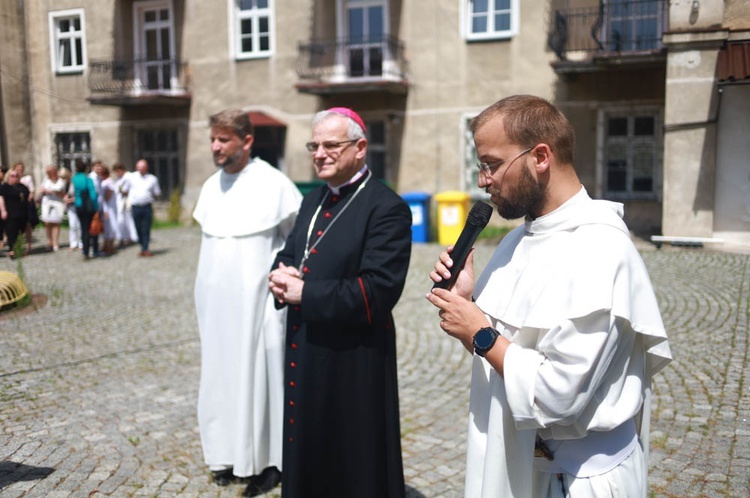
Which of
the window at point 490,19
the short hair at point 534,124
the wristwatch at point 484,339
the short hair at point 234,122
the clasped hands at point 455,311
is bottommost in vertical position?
the wristwatch at point 484,339

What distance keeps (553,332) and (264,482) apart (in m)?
2.96

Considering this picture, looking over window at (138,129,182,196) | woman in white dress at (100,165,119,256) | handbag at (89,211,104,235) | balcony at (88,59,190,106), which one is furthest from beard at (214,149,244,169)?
window at (138,129,182,196)

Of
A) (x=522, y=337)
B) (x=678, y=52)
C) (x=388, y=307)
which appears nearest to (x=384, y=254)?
(x=388, y=307)

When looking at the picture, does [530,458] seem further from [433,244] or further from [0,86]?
[0,86]

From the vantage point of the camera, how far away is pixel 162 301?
36.6 feet

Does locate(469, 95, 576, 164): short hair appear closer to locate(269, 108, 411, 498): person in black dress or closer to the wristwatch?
the wristwatch

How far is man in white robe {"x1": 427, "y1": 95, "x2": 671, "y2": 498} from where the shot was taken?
2.02 m

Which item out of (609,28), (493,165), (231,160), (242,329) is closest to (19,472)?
(242,329)

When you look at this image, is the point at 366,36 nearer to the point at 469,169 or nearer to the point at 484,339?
the point at 469,169

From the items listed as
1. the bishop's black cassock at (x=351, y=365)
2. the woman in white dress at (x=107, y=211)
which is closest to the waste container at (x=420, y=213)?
the woman in white dress at (x=107, y=211)

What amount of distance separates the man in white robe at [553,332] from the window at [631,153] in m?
16.3

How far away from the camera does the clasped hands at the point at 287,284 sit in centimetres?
343

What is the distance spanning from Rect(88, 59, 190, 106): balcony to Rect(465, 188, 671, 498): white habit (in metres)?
21.2

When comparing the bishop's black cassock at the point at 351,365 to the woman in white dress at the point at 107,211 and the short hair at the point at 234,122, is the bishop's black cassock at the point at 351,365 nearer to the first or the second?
the short hair at the point at 234,122
